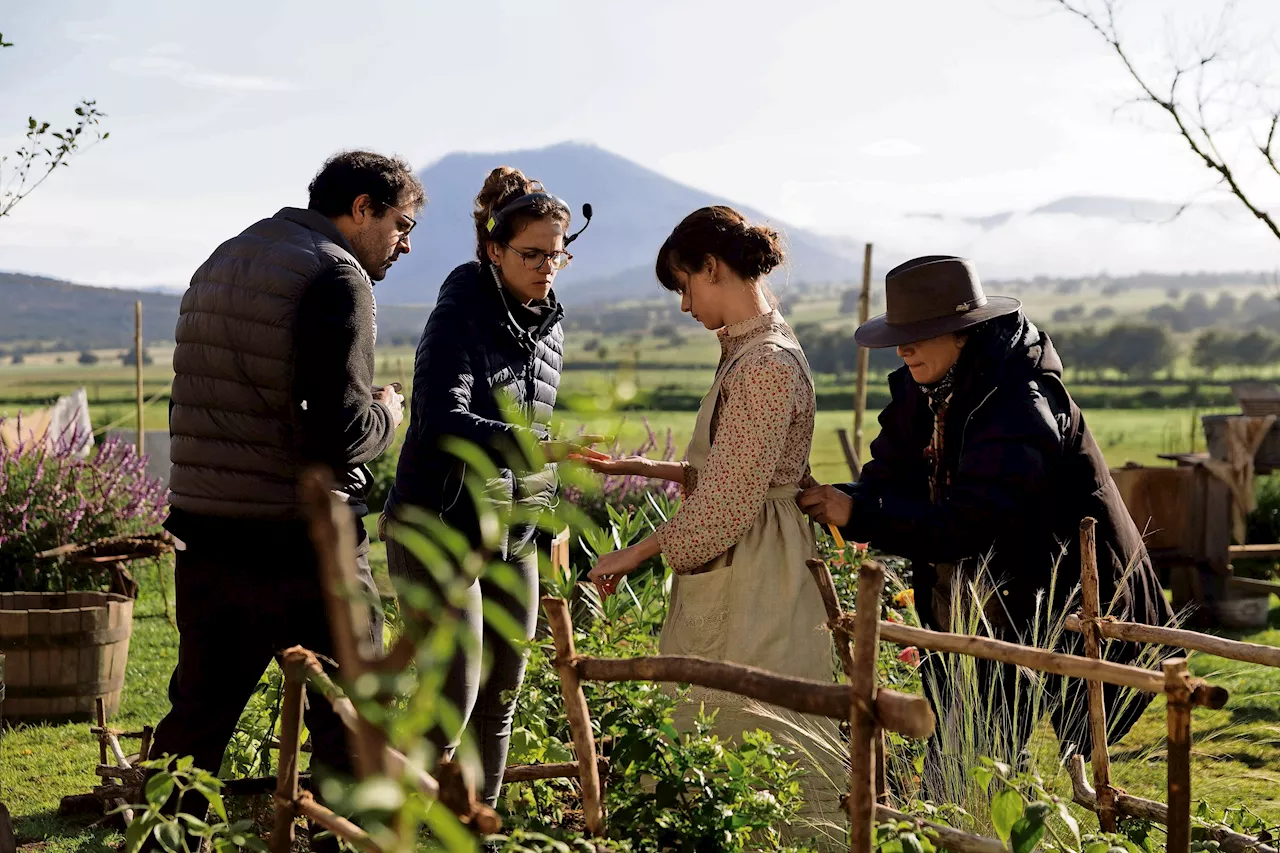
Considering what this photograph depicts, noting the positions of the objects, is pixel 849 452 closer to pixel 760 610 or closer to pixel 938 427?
pixel 938 427

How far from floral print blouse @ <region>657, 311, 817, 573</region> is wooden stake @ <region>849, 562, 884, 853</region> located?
3.57 feet

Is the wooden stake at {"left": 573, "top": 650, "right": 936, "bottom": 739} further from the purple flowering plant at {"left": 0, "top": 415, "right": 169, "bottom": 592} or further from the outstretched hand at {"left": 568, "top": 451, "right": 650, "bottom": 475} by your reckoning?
the purple flowering plant at {"left": 0, "top": 415, "right": 169, "bottom": 592}

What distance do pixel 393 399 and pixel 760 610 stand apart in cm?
96

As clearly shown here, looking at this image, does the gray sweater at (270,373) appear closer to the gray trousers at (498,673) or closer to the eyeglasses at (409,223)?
the eyeglasses at (409,223)

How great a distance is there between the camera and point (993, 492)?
2672mm

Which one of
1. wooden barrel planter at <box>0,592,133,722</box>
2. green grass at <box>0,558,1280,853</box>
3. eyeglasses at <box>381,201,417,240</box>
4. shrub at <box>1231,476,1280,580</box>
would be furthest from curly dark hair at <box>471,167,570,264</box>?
shrub at <box>1231,476,1280,580</box>

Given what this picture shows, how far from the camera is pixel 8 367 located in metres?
117

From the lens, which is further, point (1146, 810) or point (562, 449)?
point (1146, 810)

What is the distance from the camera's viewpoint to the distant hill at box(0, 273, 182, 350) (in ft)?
434

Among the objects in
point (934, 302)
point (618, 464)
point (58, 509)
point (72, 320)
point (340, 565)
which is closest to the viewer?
point (340, 565)

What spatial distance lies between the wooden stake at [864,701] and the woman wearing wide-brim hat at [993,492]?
127cm

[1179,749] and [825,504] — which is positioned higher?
[825,504]

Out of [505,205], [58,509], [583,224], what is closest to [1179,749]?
[583,224]

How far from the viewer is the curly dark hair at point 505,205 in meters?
3.02
